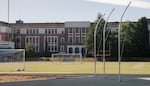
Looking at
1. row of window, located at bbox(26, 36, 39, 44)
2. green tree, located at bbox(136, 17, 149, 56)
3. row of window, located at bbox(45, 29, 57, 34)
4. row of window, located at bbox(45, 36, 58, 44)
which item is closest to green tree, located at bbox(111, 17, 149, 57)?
green tree, located at bbox(136, 17, 149, 56)

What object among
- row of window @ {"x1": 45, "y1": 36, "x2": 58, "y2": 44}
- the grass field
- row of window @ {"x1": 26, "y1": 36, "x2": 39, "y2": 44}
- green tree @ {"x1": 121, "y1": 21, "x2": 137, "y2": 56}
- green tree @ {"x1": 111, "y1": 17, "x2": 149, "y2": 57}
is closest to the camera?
the grass field

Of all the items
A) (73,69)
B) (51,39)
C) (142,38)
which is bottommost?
(73,69)

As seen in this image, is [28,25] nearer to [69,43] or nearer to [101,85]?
[69,43]

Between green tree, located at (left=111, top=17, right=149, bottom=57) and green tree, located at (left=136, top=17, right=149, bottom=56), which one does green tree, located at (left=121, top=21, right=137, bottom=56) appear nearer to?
green tree, located at (left=111, top=17, right=149, bottom=57)

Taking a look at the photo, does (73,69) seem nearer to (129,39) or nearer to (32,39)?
(129,39)

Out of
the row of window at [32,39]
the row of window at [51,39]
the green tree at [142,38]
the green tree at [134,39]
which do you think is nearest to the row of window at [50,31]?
the row of window at [51,39]

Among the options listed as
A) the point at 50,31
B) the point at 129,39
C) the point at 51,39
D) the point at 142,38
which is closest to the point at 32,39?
the point at 51,39

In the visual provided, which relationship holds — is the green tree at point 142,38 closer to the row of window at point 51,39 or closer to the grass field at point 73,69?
the row of window at point 51,39

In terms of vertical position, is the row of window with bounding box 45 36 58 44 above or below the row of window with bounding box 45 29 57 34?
below

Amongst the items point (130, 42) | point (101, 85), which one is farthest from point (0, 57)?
point (101, 85)

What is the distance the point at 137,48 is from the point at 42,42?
39.3 meters

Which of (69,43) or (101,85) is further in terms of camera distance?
(69,43)

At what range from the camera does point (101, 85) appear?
22000 millimetres

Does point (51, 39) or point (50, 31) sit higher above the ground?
point (50, 31)
